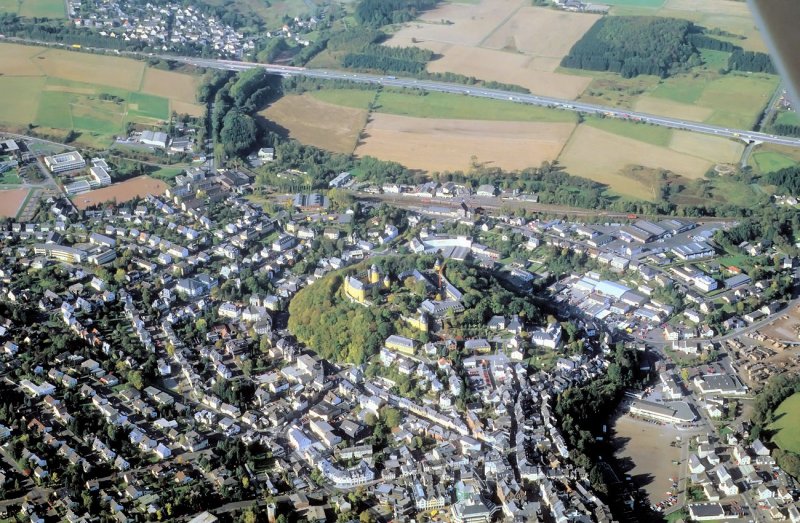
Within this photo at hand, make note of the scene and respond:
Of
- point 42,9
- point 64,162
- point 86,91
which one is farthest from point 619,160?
point 42,9

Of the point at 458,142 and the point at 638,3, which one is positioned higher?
the point at 638,3

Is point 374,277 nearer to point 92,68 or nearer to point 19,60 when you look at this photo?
point 92,68

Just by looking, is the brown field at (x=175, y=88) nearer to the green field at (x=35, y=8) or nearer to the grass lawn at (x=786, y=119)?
the green field at (x=35, y=8)

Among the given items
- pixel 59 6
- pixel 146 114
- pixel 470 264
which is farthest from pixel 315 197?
pixel 59 6

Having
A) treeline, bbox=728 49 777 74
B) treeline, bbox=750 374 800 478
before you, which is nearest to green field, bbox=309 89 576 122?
treeline, bbox=728 49 777 74

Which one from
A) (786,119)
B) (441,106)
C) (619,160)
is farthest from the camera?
(441,106)

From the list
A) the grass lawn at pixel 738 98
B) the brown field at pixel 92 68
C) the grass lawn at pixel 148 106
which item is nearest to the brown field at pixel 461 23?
the grass lawn at pixel 738 98

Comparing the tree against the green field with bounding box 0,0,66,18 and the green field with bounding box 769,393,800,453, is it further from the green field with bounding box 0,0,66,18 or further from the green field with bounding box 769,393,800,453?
the green field with bounding box 769,393,800,453
